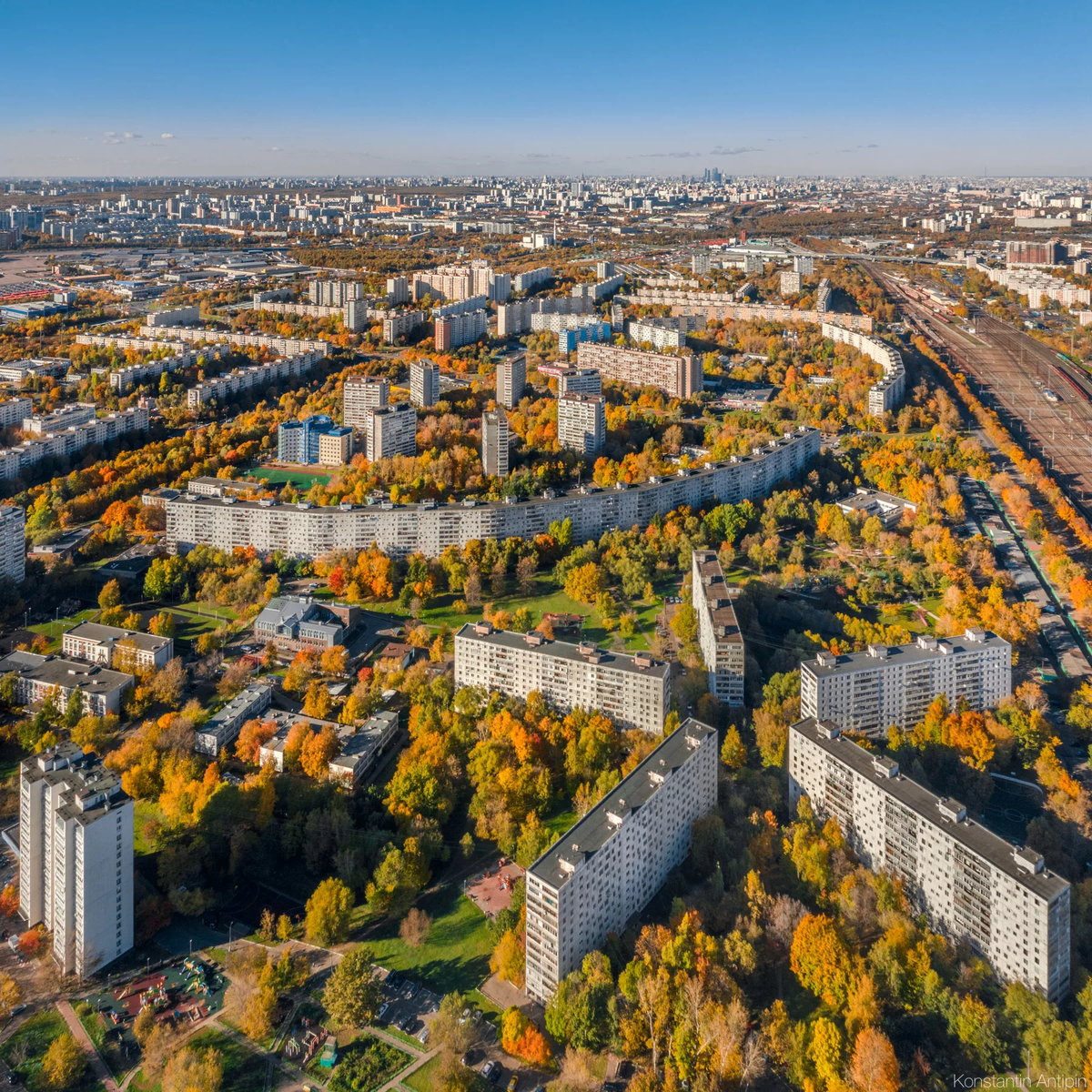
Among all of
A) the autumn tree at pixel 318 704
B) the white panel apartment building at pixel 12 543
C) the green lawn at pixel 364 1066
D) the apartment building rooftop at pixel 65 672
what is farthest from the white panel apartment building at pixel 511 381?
the green lawn at pixel 364 1066

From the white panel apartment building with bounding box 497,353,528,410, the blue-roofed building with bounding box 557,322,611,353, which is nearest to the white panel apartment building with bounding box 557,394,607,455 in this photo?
the white panel apartment building with bounding box 497,353,528,410

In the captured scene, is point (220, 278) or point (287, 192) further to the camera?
point (287, 192)

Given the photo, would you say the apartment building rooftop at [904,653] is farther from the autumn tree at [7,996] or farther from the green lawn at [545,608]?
the autumn tree at [7,996]

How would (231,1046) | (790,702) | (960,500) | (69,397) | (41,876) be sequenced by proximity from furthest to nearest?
(69,397), (960,500), (790,702), (41,876), (231,1046)

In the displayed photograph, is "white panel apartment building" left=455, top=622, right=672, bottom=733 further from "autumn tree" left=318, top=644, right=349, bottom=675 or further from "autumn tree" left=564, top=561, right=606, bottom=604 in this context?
"autumn tree" left=564, top=561, right=606, bottom=604

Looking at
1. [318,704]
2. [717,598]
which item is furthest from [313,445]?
[717,598]

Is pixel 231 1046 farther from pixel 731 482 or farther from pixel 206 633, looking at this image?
pixel 731 482

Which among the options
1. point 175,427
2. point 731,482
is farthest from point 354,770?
point 175,427
